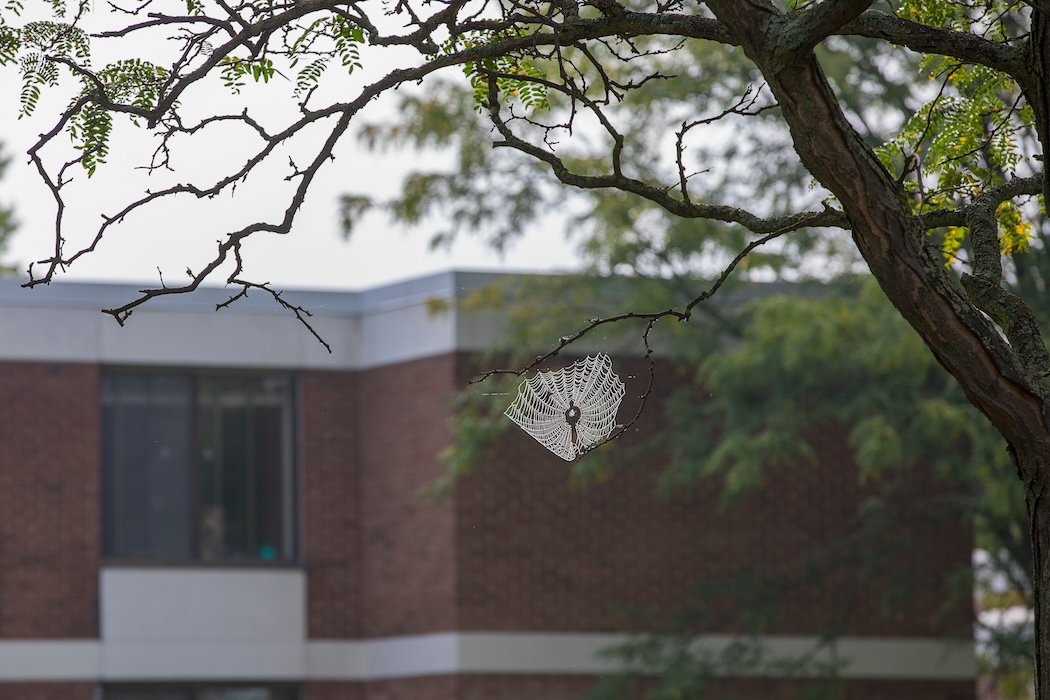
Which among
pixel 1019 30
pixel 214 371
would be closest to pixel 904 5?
pixel 1019 30

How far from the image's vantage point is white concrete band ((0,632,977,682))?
58.2ft

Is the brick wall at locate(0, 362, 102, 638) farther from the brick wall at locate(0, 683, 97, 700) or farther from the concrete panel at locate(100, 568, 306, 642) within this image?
the brick wall at locate(0, 683, 97, 700)

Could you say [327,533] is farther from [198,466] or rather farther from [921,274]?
[921,274]

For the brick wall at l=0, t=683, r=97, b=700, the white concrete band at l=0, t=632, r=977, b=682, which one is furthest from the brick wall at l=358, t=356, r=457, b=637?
the brick wall at l=0, t=683, r=97, b=700

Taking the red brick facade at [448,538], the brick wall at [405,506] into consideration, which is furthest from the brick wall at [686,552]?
the brick wall at [405,506]

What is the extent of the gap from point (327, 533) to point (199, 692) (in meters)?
2.11

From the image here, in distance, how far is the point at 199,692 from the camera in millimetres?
18453

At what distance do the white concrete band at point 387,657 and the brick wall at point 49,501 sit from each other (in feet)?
1.07

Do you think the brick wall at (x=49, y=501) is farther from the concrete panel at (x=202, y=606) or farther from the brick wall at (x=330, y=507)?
the brick wall at (x=330, y=507)

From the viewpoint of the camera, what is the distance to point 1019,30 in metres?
15.5

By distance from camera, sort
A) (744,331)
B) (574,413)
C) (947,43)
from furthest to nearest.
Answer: (744,331), (574,413), (947,43)

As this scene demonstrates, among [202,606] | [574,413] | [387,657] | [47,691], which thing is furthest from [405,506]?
[574,413]

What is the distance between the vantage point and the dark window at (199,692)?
59.6ft

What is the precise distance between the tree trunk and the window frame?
13.9 m
